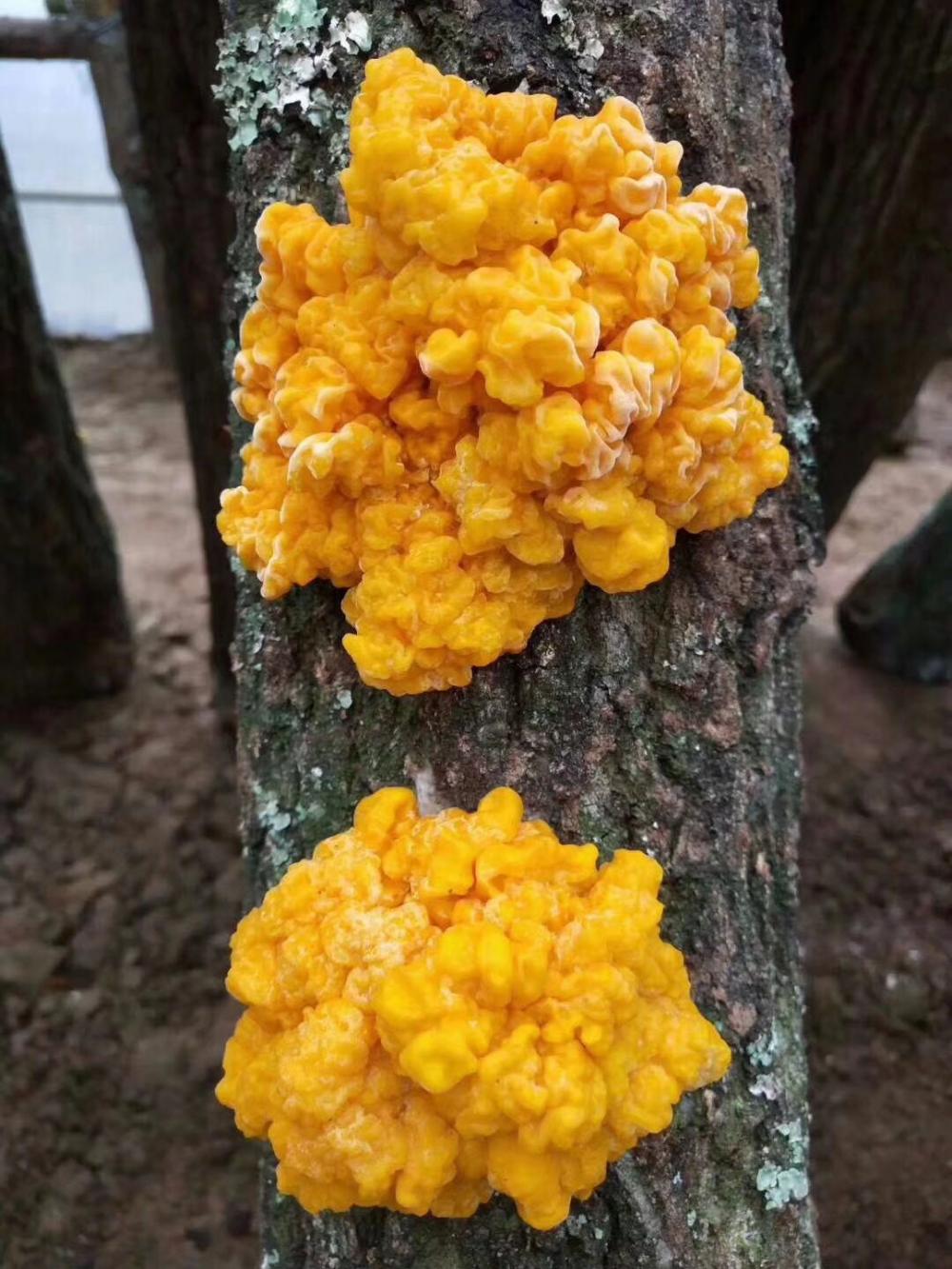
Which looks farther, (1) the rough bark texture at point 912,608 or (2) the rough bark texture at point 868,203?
(1) the rough bark texture at point 912,608

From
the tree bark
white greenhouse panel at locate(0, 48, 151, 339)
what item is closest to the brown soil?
the tree bark

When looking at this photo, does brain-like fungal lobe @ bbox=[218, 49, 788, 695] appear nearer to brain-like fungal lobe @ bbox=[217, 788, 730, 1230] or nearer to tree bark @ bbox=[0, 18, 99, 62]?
brain-like fungal lobe @ bbox=[217, 788, 730, 1230]

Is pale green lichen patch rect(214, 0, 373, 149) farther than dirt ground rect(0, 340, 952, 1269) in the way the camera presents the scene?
No

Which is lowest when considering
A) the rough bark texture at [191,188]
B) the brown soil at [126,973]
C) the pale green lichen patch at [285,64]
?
the brown soil at [126,973]

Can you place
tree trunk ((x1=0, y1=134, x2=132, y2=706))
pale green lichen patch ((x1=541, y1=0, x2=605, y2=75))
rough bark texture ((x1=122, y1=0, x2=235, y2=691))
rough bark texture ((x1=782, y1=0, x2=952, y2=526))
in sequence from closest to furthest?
pale green lichen patch ((x1=541, y1=0, x2=605, y2=75)) → rough bark texture ((x1=782, y1=0, x2=952, y2=526)) → rough bark texture ((x1=122, y1=0, x2=235, y2=691)) → tree trunk ((x1=0, y1=134, x2=132, y2=706))

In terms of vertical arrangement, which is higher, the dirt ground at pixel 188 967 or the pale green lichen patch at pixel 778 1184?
the pale green lichen patch at pixel 778 1184

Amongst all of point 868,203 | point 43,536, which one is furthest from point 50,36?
point 868,203

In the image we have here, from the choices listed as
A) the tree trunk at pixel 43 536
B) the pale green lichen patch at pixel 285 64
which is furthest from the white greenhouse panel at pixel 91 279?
the pale green lichen patch at pixel 285 64

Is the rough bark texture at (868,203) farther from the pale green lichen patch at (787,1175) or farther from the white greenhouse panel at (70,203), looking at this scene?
the white greenhouse panel at (70,203)

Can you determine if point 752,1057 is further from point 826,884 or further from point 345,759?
point 826,884
